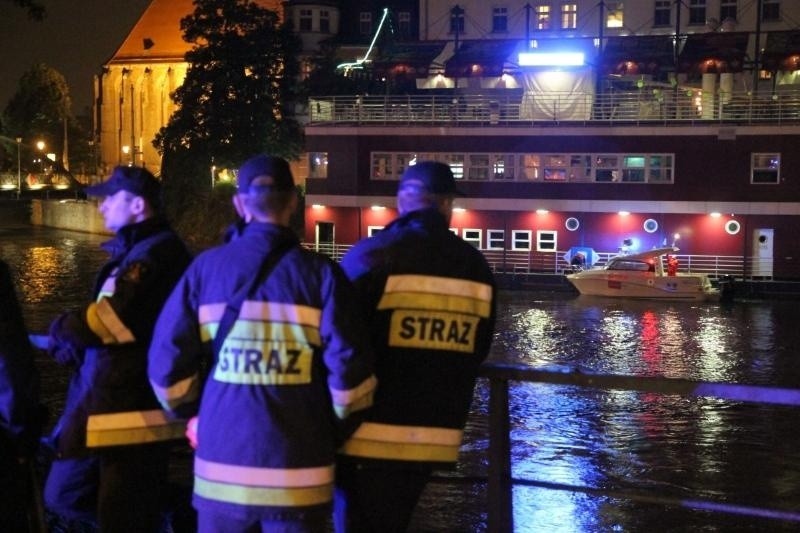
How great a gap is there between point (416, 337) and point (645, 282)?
4024 centimetres

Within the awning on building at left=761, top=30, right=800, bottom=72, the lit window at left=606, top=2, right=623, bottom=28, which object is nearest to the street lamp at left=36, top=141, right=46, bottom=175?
the lit window at left=606, top=2, right=623, bottom=28

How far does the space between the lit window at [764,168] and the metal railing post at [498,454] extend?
4470 centimetres

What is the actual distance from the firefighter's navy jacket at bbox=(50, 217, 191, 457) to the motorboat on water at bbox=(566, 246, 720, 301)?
130 feet

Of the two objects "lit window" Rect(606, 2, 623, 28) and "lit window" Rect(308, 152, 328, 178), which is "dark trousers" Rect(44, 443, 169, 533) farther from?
"lit window" Rect(606, 2, 623, 28)

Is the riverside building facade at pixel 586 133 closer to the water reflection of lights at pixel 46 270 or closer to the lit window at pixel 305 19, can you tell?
the lit window at pixel 305 19

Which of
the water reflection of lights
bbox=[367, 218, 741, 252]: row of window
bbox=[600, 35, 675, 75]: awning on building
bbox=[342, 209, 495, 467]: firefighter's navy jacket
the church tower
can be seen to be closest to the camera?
bbox=[342, 209, 495, 467]: firefighter's navy jacket

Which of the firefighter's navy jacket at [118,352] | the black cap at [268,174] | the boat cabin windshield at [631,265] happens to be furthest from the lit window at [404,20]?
the black cap at [268,174]

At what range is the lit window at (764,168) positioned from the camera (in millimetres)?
46625

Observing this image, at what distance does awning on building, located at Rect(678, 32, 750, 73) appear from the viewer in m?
53.7

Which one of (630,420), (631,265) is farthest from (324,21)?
(630,420)

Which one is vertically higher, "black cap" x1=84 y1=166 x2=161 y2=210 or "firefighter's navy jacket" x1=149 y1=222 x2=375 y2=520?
"black cap" x1=84 y1=166 x2=161 y2=210

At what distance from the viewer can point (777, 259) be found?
46.1m

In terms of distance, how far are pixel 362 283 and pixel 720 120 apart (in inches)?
1809

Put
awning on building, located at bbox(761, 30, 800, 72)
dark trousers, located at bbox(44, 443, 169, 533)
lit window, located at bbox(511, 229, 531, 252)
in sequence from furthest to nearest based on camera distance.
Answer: awning on building, located at bbox(761, 30, 800, 72) → lit window, located at bbox(511, 229, 531, 252) → dark trousers, located at bbox(44, 443, 169, 533)
